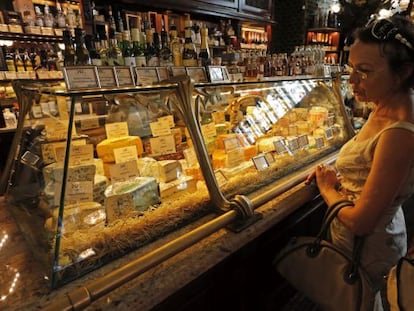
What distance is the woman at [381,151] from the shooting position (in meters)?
0.97

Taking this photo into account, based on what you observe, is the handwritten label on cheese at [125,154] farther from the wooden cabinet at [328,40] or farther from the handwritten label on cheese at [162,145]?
the wooden cabinet at [328,40]

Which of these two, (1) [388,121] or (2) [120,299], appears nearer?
(2) [120,299]

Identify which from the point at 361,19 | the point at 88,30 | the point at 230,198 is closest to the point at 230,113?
the point at 230,198

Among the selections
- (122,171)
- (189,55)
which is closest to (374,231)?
(122,171)

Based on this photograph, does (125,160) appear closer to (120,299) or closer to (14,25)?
(120,299)

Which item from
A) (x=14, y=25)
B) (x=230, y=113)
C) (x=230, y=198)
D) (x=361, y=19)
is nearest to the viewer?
(x=230, y=198)

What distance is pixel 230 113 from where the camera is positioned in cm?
194

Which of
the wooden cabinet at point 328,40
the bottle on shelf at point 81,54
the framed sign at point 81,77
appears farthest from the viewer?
the wooden cabinet at point 328,40

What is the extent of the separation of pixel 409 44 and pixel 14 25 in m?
3.69

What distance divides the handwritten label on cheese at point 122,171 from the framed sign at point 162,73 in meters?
0.39

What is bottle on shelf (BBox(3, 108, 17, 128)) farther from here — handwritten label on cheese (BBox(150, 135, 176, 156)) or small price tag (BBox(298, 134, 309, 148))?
small price tag (BBox(298, 134, 309, 148))

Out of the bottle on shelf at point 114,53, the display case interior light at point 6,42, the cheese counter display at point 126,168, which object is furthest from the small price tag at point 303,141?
the display case interior light at point 6,42

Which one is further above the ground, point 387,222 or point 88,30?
point 88,30

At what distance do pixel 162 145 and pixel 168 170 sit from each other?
A: 0.38ft
